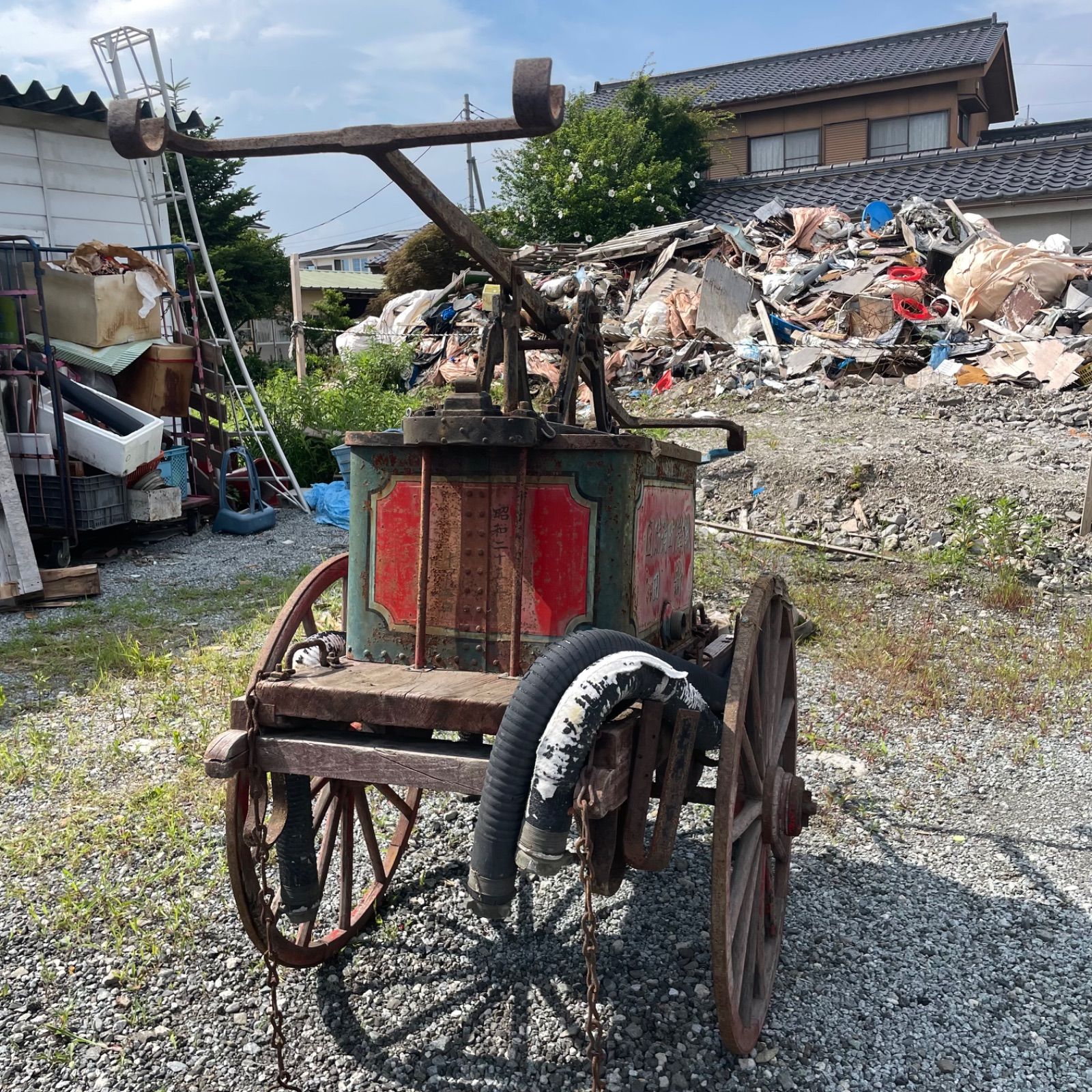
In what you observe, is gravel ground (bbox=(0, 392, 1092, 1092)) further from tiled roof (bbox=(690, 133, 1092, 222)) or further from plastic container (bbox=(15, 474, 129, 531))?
tiled roof (bbox=(690, 133, 1092, 222))

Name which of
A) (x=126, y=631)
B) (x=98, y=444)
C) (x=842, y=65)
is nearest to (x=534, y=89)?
(x=126, y=631)

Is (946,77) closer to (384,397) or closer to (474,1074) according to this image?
(384,397)

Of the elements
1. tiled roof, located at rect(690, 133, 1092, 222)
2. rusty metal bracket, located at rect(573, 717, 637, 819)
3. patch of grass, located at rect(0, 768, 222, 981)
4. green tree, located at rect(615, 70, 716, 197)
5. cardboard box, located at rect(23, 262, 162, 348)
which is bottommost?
patch of grass, located at rect(0, 768, 222, 981)

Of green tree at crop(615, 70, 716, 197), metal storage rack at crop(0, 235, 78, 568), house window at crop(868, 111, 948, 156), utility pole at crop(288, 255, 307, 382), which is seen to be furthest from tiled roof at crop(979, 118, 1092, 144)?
metal storage rack at crop(0, 235, 78, 568)

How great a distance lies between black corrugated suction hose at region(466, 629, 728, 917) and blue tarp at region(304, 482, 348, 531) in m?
8.18

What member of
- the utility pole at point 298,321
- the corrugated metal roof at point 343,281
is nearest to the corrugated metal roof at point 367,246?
the corrugated metal roof at point 343,281

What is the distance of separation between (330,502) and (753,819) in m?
8.39

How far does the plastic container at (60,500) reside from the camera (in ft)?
27.0

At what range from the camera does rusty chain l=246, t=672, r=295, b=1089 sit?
239 centimetres

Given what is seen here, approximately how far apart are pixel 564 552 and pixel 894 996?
170cm

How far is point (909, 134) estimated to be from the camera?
23.6 m

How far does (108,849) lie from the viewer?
3.69 metres

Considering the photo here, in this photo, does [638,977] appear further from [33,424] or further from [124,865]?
[33,424]

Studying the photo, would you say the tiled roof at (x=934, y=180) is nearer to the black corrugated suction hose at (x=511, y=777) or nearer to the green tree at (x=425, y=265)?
the green tree at (x=425, y=265)
